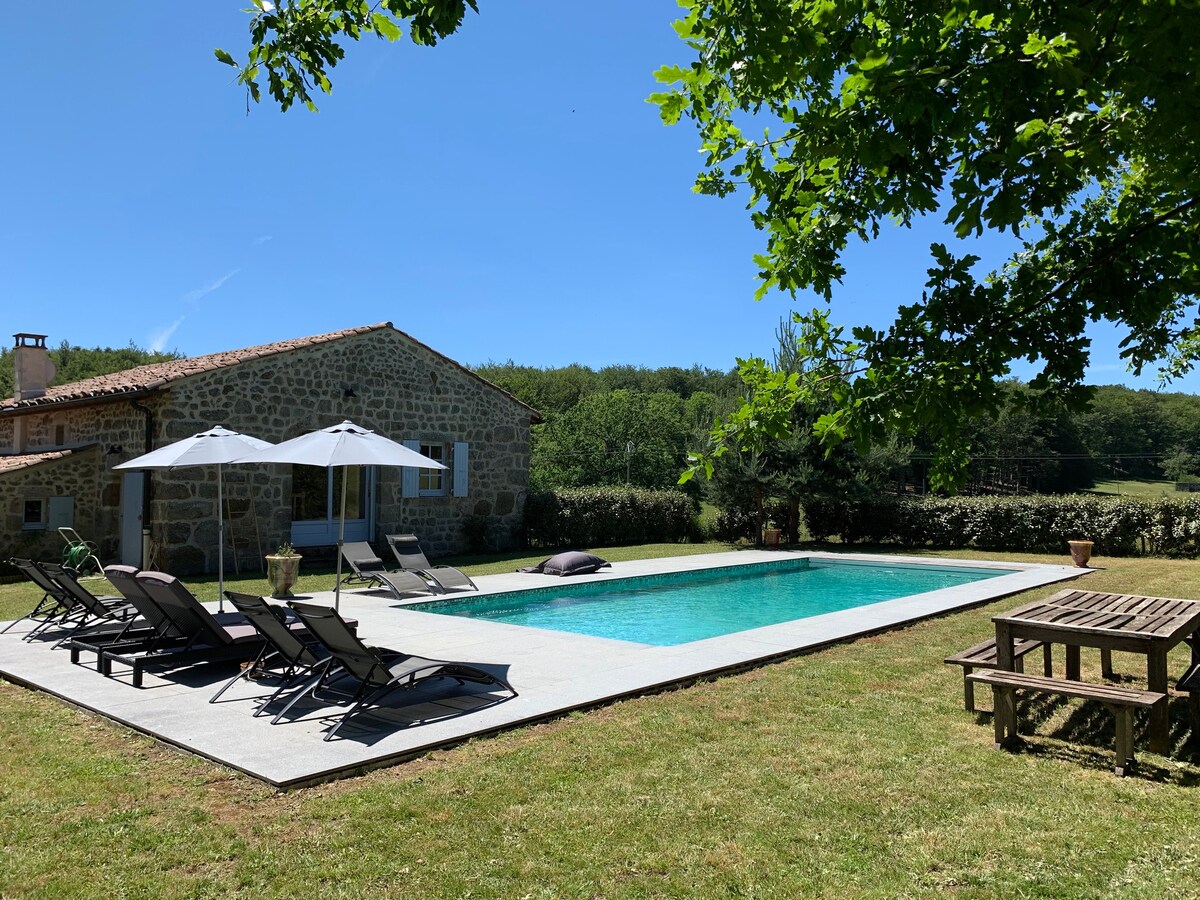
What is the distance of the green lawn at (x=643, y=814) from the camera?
329cm

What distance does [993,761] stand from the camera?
15.5 feet

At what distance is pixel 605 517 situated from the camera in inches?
859

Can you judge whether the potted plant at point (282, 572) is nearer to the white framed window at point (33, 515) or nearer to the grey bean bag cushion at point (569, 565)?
the grey bean bag cushion at point (569, 565)

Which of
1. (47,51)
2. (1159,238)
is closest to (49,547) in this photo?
(47,51)

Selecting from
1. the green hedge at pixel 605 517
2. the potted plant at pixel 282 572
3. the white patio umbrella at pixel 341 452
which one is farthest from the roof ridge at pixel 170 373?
the white patio umbrella at pixel 341 452

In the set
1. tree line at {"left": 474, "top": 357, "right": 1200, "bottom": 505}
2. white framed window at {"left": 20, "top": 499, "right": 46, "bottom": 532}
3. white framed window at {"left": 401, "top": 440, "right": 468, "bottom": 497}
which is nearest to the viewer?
white framed window at {"left": 20, "top": 499, "right": 46, "bottom": 532}

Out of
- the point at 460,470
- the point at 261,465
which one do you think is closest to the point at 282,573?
the point at 261,465

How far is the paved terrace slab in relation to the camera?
4898 mm

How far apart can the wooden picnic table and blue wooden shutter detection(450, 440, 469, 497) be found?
14653 millimetres

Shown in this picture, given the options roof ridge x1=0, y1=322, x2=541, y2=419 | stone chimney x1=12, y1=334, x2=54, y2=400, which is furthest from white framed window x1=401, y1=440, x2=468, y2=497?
stone chimney x1=12, y1=334, x2=54, y2=400

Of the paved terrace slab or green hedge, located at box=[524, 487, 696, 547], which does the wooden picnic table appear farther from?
green hedge, located at box=[524, 487, 696, 547]

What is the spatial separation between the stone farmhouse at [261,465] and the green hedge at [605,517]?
67 centimetres

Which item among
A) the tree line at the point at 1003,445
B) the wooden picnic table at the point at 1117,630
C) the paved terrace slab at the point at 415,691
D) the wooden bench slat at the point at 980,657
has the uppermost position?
the tree line at the point at 1003,445

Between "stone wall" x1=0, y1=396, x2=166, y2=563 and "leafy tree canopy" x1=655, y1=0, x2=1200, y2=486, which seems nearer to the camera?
"leafy tree canopy" x1=655, y1=0, x2=1200, y2=486
